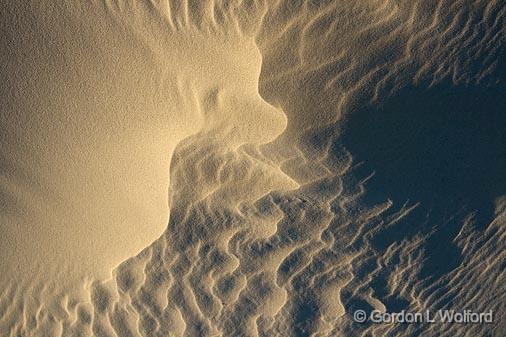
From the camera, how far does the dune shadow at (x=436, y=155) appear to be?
3154 millimetres

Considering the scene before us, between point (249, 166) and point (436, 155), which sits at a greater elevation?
point (249, 166)

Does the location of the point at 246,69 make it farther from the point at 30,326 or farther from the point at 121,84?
the point at 30,326

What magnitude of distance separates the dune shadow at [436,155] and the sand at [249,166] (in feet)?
0.05

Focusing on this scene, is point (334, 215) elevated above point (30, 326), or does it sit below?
above

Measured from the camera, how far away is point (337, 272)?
3.54 meters

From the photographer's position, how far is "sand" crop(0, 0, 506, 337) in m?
3.10

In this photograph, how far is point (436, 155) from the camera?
330 centimetres

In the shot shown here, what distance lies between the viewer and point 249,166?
10.8ft

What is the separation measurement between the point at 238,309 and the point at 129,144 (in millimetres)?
1732

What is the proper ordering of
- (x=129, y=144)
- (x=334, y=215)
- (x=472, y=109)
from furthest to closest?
(x=129, y=144)
(x=334, y=215)
(x=472, y=109)

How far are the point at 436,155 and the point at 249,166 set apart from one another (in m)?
1.49

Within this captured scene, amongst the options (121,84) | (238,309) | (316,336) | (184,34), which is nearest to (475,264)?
(316,336)

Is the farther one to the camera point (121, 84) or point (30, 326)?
point (30, 326)

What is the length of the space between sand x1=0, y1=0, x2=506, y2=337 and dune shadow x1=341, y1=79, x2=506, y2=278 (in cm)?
1
